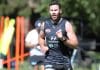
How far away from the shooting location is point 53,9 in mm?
7676

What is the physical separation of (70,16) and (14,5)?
6271 mm

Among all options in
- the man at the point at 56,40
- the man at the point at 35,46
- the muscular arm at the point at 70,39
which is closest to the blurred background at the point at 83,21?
the man at the point at 35,46

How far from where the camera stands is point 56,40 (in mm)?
7676

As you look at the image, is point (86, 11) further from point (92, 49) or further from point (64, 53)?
point (64, 53)

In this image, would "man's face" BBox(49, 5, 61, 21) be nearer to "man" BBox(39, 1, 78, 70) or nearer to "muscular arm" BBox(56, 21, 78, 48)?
"man" BBox(39, 1, 78, 70)

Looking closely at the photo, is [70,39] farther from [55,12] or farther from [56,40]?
[55,12]

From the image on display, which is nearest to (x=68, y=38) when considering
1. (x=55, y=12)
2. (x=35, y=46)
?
(x=55, y=12)

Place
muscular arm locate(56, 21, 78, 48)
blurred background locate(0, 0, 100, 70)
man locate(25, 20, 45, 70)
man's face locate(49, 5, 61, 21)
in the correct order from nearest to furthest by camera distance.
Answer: muscular arm locate(56, 21, 78, 48) → man's face locate(49, 5, 61, 21) → man locate(25, 20, 45, 70) → blurred background locate(0, 0, 100, 70)

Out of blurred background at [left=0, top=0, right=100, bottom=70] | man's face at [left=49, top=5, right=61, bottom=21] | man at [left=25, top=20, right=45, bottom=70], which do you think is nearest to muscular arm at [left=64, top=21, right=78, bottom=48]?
man's face at [left=49, top=5, right=61, bottom=21]

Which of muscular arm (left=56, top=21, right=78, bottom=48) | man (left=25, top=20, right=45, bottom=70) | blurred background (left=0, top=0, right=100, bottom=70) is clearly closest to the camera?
muscular arm (left=56, top=21, right=78, bottom=48)

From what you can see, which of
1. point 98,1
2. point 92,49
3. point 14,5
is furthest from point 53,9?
point 14,5

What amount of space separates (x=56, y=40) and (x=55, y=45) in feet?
0.31

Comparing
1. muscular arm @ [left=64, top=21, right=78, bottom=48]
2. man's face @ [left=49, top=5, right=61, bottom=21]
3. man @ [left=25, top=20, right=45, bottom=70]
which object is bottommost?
man @ [left=25, top=20, right=45, bottom=70]

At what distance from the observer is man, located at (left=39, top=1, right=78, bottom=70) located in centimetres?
765
